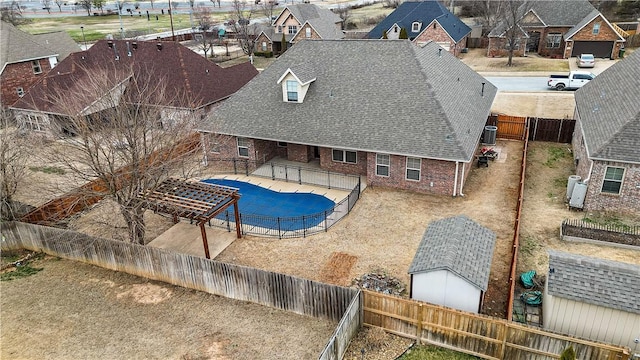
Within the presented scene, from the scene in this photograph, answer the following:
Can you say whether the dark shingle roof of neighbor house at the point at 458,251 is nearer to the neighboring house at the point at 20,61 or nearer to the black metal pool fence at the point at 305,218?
the black metal pool fence at the point at 305,218

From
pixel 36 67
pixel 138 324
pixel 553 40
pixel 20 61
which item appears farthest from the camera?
pixel 553 40

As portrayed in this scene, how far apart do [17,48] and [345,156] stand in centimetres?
3407

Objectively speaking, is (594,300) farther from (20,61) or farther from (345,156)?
(20,61)

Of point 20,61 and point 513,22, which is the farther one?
point 513,22

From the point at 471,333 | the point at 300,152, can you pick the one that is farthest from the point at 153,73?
the point at 471,333

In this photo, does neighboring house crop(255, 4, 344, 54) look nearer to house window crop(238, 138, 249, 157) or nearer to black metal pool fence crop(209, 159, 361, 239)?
house window crop(238, 138, 249, 157)

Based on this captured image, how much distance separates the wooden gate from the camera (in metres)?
28.2

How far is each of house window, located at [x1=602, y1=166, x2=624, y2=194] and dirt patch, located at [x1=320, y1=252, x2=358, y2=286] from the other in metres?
11.1

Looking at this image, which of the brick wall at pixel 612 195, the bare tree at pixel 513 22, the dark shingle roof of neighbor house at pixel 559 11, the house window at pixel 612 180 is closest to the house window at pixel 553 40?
the dark shingle roof of neighbor house at pixel 559 11

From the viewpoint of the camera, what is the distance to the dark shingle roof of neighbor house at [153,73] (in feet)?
103

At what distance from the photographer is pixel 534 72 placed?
1800 inches

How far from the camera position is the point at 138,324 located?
14.3m

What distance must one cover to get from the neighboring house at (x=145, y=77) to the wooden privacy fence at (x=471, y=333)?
21255 mm

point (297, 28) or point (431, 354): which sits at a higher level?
point (297, 28)
